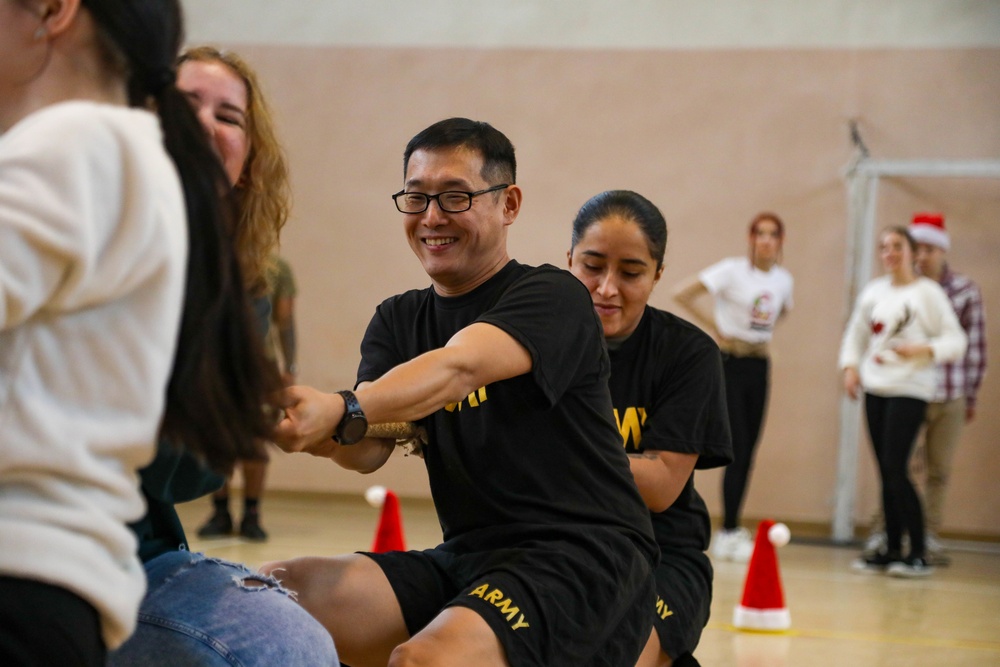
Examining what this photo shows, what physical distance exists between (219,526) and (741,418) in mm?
2812

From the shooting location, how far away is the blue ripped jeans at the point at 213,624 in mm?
1298

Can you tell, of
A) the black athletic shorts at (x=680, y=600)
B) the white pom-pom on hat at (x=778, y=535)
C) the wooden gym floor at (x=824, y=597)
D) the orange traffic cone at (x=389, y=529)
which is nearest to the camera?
the black athletic shorts at (x=680, y=600)

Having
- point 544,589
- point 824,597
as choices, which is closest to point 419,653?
point 544,589

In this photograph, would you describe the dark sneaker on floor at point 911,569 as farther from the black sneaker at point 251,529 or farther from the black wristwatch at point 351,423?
the black wristwatch at point 351,423

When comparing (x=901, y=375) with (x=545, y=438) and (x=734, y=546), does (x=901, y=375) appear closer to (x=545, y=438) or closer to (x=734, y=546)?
(x=734, y=546)

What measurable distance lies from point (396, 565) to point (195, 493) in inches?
28.3

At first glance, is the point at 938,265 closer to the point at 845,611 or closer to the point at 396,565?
the point at 845,611

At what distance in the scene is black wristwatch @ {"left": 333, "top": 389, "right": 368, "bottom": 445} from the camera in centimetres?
169

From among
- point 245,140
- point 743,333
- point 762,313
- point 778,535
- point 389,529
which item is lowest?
point 389,529

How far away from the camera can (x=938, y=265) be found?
6.23m

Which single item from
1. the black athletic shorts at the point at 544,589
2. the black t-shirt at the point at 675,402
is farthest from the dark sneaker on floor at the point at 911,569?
the black athletic shorts at the point at 544,589

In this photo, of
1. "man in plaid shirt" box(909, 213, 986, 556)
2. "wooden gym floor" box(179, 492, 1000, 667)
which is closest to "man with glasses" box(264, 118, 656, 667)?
"wooden gym floor" box(179, 492, 1000, 667)

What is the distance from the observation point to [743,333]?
607 cm

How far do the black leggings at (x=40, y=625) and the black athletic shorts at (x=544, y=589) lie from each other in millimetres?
872
